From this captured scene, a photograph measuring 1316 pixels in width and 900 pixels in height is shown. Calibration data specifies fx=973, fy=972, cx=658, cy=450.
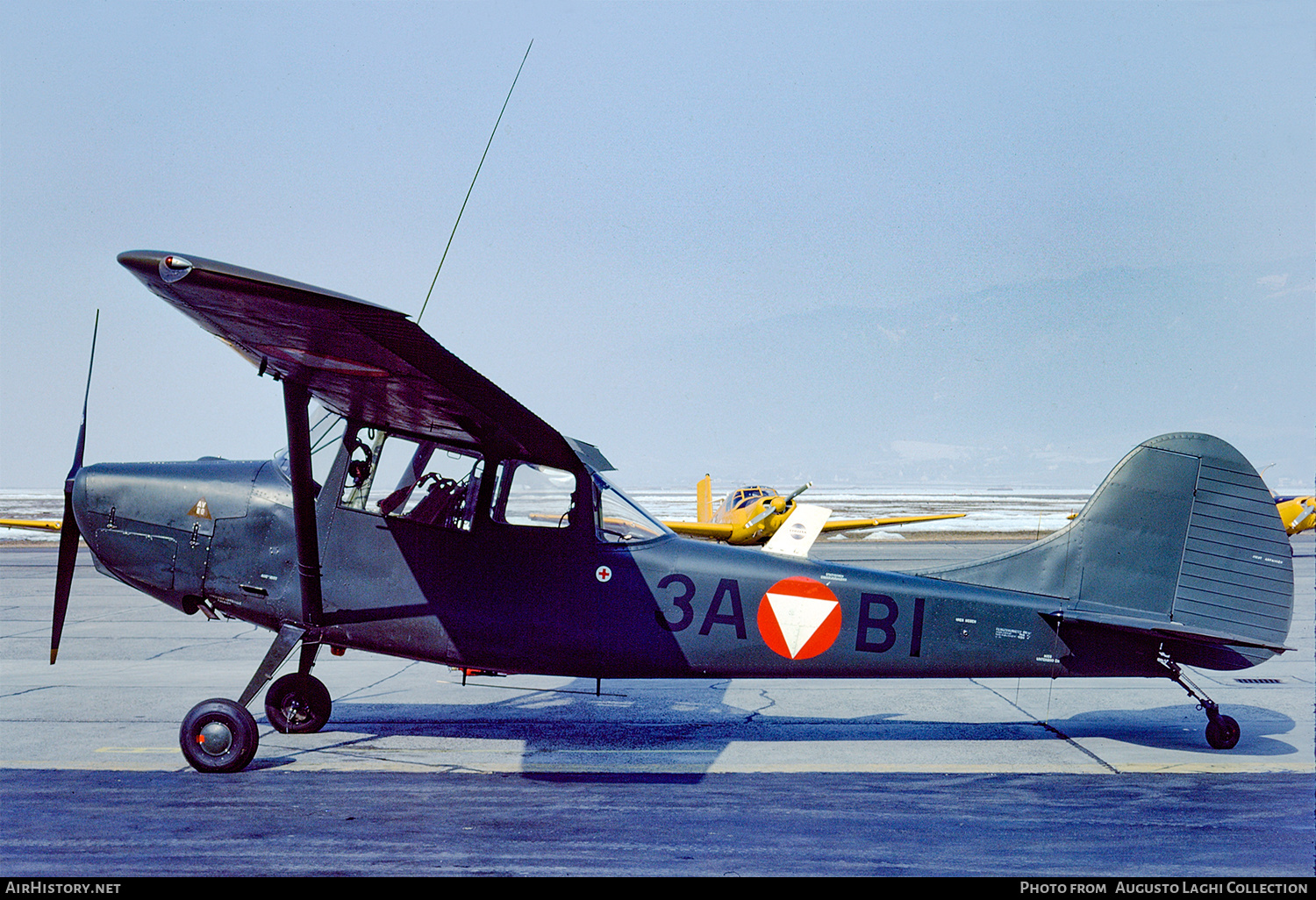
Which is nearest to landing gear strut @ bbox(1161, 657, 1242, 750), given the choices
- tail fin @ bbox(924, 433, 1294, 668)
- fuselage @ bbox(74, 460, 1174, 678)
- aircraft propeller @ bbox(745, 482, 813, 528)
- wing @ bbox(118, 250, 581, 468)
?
tail fin @ bbox(924, 433, 1294, 668)

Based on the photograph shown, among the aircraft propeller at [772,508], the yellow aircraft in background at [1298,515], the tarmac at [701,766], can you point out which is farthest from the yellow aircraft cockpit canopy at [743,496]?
the tarmac at [701,766]

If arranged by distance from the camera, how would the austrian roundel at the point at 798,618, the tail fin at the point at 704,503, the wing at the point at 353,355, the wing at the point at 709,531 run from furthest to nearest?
the tail fin at the point at 704,503
the wing at the point at 709,531
the austrian roundel at the point at 798,618
the wing at the point at 353,355

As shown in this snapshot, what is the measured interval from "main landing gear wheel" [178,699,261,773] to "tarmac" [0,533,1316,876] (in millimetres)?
108

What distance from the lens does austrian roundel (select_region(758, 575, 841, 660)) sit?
21.9ft

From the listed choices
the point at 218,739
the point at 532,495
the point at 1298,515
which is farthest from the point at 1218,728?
the point at 1298,515

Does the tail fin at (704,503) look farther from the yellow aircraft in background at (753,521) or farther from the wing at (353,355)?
the wing at (353,355)

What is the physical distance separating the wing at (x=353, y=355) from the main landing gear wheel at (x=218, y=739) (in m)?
2.17

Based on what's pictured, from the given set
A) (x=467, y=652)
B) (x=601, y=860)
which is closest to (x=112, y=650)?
(x=467, y=652)

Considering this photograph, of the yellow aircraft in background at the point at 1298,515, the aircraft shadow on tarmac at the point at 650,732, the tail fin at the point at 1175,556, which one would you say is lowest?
the aircraft shadow on tarmac at the point at 650,732

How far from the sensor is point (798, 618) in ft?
22.0

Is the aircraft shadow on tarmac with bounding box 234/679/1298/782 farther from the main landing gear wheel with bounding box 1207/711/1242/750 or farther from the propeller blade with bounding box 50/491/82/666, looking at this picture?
the propeller blade with bounding box 50/491/82/666

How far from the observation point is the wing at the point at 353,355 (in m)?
4.53

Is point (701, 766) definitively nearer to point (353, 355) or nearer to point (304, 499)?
point (304, 499)

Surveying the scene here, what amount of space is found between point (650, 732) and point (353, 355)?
4011mm
